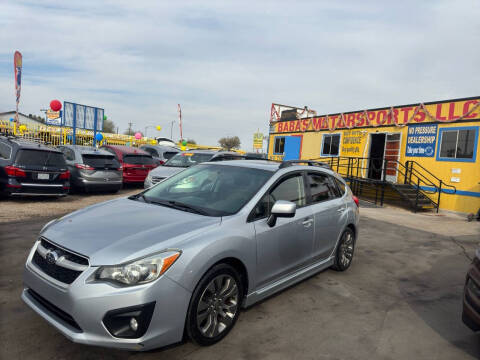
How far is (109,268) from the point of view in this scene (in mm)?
2537

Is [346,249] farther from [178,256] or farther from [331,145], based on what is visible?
[331,145]

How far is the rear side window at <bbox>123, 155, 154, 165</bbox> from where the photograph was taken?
12.7 metres

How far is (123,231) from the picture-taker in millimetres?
2914

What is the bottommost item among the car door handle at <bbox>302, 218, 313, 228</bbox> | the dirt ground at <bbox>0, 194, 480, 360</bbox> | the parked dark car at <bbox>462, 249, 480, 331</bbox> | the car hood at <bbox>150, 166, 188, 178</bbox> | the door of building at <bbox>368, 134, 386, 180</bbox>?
the dirt ground at <bbox>0, 194, 480, 360</bbox>

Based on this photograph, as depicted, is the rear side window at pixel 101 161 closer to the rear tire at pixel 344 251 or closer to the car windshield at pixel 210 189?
the car windshield at pixel 210 189

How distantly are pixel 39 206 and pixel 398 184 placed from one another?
504 inches

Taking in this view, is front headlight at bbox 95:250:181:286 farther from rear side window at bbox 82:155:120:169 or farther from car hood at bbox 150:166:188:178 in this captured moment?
rear side window at bbox 82:155:120:169

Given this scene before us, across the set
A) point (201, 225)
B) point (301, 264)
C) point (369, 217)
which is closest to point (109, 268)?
point (201, 225)

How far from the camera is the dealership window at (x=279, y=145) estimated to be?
2281 centimetres

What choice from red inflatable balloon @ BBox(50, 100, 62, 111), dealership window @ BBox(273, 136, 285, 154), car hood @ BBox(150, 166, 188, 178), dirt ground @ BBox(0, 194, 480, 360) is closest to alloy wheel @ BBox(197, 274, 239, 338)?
dirt ground @ BBox(0, 194, 480, 360)

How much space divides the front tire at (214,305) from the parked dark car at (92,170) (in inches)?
342

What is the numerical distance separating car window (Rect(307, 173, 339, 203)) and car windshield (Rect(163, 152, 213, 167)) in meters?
6.44

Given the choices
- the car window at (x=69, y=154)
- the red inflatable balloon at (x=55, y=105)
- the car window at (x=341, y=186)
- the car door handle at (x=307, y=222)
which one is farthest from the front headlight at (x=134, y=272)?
the red inflatable balloon at (x=55, y=105)

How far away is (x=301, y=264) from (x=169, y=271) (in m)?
2.00
